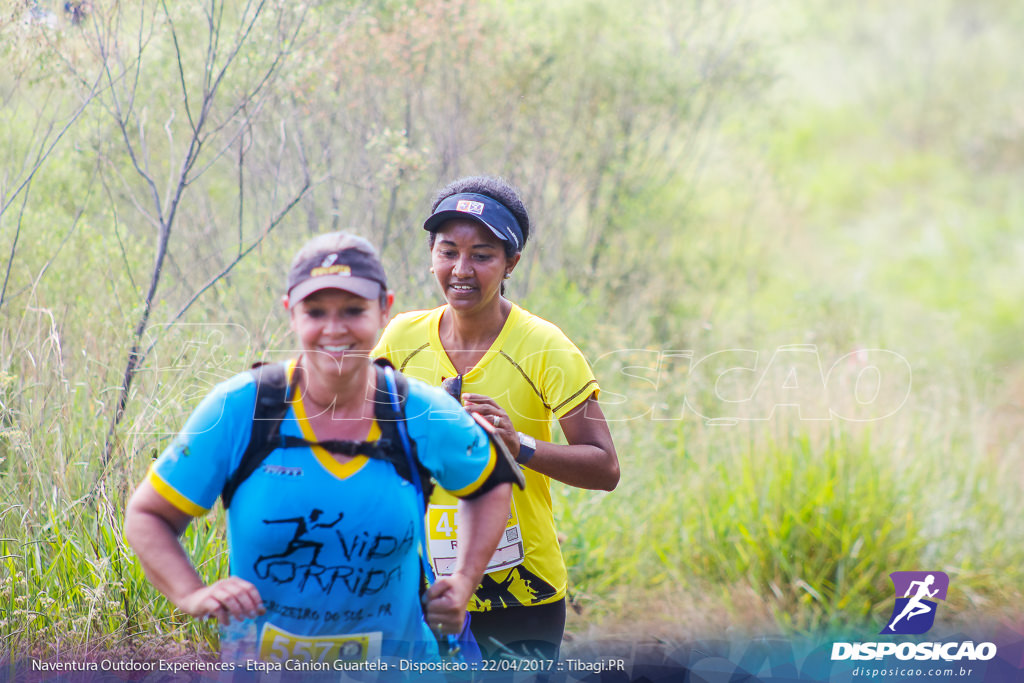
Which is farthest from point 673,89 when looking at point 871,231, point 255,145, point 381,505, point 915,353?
point 381,505

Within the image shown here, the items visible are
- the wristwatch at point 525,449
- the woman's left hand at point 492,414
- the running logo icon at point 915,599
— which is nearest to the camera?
the woman's left hand at point 492,414

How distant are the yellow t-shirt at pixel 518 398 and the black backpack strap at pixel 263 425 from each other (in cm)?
80

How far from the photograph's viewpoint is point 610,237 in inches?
295

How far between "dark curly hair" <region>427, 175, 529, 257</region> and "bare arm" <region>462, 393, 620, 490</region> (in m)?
0.56

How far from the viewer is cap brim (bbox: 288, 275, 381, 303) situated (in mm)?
1938

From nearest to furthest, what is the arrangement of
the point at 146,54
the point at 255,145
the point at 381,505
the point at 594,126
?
1. the point at 381,505
2. the point at 146,54
3. the point at 255,145
4. the point at 594,126

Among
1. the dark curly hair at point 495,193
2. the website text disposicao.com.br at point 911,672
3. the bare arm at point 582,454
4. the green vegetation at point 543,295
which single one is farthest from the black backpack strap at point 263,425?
the website text disposicao.com.br at point 911,672

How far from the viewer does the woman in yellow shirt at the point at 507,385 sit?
2.66 meters

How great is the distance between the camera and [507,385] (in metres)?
2.65

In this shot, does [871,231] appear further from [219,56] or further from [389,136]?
[219,56]

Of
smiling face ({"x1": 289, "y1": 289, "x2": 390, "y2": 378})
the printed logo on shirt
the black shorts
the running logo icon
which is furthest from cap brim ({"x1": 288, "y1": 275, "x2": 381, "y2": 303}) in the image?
the running logo icon

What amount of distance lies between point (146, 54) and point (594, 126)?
405cm

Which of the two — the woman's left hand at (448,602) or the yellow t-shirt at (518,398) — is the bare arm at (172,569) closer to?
the woman's left hand at (448,602)

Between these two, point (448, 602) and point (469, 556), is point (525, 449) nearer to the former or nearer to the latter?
point (469, 556)
